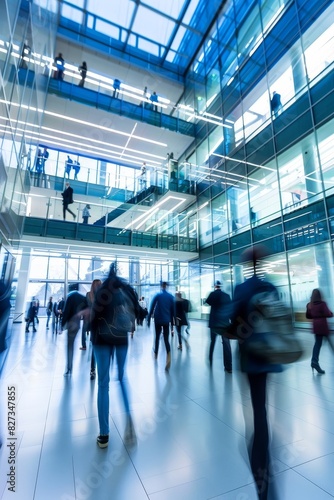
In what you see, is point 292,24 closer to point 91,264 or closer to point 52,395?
point 52,395

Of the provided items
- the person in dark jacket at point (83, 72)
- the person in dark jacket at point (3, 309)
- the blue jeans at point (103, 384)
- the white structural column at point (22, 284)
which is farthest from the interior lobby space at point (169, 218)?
the person in dark jacket at point (83, 72)

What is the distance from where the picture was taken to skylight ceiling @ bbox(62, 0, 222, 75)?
15.4m

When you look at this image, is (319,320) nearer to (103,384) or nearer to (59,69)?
(103,384)

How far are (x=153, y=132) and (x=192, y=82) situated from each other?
17.9 feet

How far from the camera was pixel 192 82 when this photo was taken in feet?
63.3

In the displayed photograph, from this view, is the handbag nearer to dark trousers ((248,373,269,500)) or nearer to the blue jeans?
dark trousers ((248,373,269,500))

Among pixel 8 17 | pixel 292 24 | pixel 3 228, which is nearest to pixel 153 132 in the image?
pixel 292 24

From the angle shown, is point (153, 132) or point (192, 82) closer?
point (153, 132)

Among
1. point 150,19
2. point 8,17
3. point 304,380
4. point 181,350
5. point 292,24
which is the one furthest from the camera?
point 150,19

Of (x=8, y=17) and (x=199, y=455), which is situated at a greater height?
(x=8, y=17)

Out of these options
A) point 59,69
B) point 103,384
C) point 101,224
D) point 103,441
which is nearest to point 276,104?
point 101,224

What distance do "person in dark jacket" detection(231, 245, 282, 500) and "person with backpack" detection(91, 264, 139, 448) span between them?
135 centimetres

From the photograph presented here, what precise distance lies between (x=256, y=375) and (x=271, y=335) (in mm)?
316

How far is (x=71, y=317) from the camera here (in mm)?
5059
